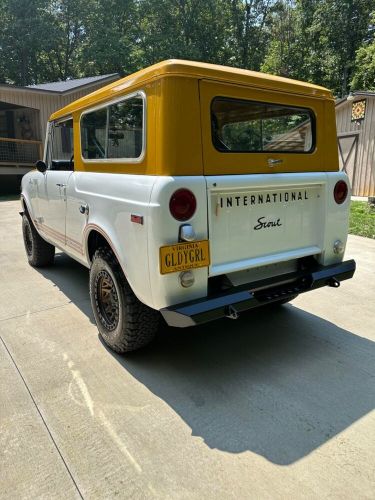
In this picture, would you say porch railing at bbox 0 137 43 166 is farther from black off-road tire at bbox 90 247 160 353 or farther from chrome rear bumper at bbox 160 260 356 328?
chrome rear bumper at bbox 160 260 356 328

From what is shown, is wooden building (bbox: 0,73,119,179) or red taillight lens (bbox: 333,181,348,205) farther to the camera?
wooden building (bbox: 0,73,119,179)

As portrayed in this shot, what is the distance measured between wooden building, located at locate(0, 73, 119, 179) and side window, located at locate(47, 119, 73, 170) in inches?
503

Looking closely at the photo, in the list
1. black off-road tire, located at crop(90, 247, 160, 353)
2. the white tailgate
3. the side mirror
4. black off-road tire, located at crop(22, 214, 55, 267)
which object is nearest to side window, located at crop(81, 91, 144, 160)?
the white tailgate

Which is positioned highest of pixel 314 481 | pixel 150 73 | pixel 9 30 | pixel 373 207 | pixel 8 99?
pixel 9 30

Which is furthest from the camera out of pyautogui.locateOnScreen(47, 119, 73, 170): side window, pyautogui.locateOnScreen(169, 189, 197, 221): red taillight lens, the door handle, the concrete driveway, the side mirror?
the side mirror

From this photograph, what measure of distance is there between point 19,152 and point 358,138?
1362cm

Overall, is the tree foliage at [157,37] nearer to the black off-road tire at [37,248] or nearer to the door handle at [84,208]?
the black off-road tire at [37,248]

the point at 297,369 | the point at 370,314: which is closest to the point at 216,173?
the point at 297,369

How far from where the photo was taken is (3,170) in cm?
1636

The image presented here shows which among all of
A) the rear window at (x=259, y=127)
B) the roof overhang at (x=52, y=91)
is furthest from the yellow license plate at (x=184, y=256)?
the roof overhang at (x=52, y=91)

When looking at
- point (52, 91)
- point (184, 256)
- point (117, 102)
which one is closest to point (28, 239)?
point (117, 102)

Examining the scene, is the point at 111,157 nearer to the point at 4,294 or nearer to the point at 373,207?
the point at 4,294

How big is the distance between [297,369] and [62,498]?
1.81 metres

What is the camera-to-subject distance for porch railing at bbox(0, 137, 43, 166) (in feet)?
54.2
